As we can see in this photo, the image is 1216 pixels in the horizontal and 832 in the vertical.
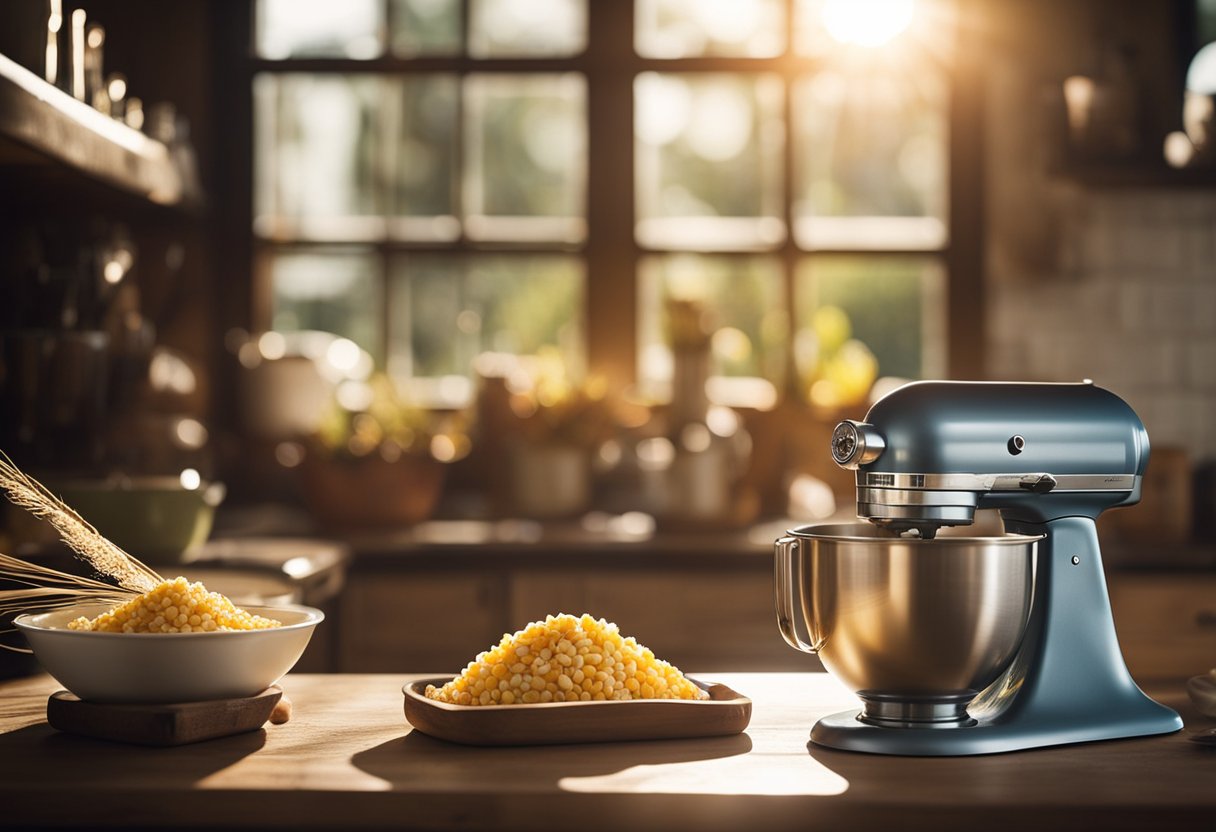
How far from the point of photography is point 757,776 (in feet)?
3.54

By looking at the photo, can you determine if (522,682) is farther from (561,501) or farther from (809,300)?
(809,300)

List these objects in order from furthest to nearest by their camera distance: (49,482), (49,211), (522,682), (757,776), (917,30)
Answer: (917,30)
(49,211)
(49,482)
(522,682)
(757,776)

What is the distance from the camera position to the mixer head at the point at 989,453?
123 cm

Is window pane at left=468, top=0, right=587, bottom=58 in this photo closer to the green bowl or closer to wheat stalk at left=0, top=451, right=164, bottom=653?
the green bowl

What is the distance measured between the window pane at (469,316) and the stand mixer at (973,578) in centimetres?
250

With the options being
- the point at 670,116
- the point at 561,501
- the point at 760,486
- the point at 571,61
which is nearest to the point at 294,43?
the point at 571,61

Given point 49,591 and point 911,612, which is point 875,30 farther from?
point 49,591

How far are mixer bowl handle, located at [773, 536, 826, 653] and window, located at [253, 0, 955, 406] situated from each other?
2448 millimetres

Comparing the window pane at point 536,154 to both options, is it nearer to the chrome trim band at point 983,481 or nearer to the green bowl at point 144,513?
the green bowl at point 144,513

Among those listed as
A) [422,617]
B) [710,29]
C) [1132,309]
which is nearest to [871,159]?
[710,29]

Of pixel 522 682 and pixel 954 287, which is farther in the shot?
pixel 954 287

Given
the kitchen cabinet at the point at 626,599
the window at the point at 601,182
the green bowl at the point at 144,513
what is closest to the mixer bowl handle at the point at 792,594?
the green bowl at the point at 144,513

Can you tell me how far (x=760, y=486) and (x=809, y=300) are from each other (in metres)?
0.64

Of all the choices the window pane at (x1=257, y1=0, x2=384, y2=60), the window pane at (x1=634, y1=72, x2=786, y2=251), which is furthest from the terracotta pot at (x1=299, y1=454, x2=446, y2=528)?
the window pane at (x1=257, y1=0, x2=384, y2=60)
